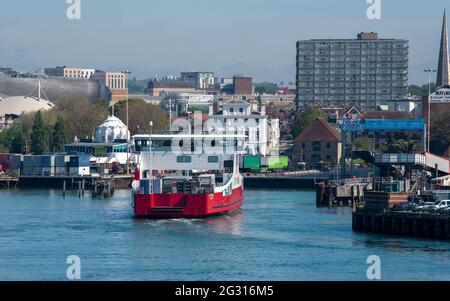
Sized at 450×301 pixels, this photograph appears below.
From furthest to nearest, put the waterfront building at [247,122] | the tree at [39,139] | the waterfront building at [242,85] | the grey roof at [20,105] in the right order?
1. the waterfront building at [242,85]
2. the grey roof at [20,105]
3. the waterfront building at [247,122]
4. the tree at [39,139]

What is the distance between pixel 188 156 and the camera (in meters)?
53.2

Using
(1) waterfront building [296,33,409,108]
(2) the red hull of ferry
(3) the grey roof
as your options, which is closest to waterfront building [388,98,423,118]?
(1) waterfront building [296,33,409,108]

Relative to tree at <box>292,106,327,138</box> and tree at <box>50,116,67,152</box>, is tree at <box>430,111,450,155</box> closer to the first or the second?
tree at <box>292,106,327,138</box>

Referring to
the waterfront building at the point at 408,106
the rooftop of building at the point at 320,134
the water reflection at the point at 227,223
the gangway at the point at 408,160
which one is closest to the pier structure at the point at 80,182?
the gangway at the point at 408,160

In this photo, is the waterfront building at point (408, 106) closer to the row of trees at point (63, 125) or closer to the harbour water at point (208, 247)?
the row of trees at point (63, 125)

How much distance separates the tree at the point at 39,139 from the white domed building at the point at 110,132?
380cm

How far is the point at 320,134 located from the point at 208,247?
2068 inches

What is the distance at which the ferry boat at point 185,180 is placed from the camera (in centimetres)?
4700

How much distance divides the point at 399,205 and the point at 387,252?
25.3 feet

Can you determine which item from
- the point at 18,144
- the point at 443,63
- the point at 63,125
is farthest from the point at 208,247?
the point at 443,63

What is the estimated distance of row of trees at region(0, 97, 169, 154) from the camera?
89.5 metres

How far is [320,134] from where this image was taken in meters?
88.9
